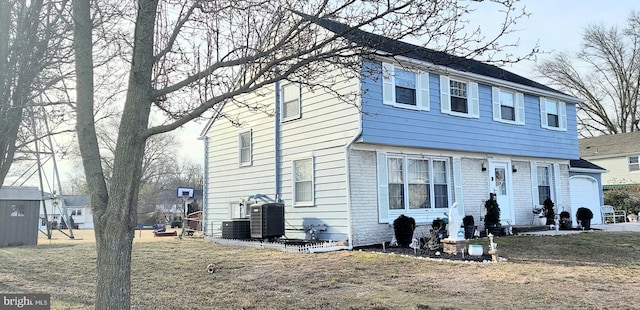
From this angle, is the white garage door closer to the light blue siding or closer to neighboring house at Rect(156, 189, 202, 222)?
the light blue siding

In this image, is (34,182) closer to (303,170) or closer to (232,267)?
(303,170)

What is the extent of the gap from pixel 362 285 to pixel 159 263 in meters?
4.70

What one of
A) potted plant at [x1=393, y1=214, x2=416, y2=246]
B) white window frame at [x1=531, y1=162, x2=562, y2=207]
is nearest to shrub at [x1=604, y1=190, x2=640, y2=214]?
white window frame at [x1=531, y1=162, x2=562, y2=207]

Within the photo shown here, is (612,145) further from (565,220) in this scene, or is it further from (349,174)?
(349,174)

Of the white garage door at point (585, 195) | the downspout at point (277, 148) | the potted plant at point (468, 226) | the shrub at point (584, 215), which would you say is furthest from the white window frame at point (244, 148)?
the white garage door at point (585, 195)

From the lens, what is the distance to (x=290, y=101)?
13.8m

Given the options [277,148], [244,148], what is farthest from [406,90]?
[244,148]

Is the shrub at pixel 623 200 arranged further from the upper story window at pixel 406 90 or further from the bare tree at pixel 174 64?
the bare tree at pixel 174 64

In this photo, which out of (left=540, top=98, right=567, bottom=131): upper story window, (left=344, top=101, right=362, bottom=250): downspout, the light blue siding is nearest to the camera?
(left=344, top=101, right=362, bottom=250): downspout

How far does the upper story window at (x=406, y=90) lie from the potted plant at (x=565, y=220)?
7197mm

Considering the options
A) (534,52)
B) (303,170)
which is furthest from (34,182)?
(534,52)

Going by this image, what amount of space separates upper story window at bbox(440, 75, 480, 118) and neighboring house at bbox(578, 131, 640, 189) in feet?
66.2

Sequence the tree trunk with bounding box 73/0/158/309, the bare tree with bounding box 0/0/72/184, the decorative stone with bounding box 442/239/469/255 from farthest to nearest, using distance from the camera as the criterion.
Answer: the decorative stone with bounding box 442/239/469/255 → the bare tree with bounding box 0/0/72/184 → the tree trunk with bounding box 73/0/158/309

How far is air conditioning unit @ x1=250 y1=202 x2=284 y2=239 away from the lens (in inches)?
484
